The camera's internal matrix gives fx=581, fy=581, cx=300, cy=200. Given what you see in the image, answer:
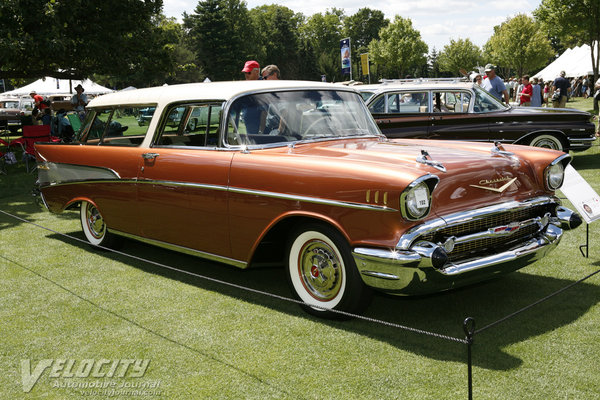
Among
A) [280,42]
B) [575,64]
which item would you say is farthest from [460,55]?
[575,64]

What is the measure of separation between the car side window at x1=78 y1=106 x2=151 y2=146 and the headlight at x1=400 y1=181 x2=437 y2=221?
297 cm

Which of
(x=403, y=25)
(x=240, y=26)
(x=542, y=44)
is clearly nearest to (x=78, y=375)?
(x=542, y=44)

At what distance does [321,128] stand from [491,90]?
9008 mm

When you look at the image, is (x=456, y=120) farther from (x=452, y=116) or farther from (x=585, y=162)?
(x=585, y=162)

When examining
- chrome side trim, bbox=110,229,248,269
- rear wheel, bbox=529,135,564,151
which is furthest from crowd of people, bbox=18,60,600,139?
chrome side trim, bbox=110,229,248,269

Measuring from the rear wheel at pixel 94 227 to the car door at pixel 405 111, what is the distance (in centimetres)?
578

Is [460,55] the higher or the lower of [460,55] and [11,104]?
the higher

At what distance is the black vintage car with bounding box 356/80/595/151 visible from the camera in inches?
416

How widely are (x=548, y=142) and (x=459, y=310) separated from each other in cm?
768

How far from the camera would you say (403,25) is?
258ft

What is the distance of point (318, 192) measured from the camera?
4000 millimetres

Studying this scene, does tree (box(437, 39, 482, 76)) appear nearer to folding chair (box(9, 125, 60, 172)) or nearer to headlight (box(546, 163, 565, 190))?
folding chair (box(9, 125, 60, 172))

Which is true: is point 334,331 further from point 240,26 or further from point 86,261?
point 240,26

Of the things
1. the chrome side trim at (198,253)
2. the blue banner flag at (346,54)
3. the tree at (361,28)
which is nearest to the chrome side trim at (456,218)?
the chrome side trim at (198,253)
